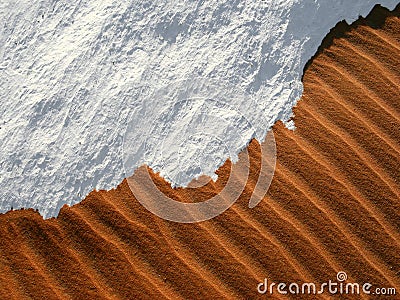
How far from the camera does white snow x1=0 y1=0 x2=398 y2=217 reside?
379 cm

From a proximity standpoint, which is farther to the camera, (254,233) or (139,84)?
(139,84)

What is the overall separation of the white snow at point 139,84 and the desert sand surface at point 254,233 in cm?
24

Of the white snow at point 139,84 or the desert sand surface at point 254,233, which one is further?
the white snow at point 139,84

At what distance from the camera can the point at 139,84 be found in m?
4.09

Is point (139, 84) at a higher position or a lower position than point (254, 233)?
higher

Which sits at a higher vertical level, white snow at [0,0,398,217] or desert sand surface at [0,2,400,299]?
white snow at [0,0,398,217]

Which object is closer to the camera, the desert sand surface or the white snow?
the desert sand surface

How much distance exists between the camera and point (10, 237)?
358cm

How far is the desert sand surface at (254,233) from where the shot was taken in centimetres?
340

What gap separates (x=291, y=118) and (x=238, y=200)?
921mm

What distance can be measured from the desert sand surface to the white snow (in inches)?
9.5

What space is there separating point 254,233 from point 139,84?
6.03 ft

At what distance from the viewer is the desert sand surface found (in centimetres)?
340

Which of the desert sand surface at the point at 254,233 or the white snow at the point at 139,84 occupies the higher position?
the white snow at the point at 139,84
